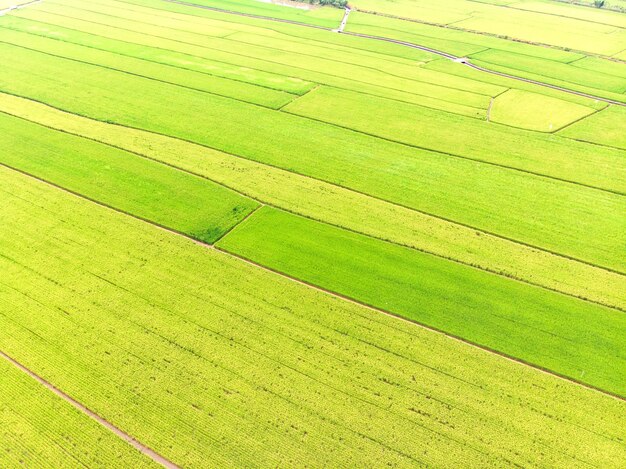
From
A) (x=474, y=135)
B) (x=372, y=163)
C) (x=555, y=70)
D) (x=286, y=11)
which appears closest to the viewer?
(x=372, y=163)

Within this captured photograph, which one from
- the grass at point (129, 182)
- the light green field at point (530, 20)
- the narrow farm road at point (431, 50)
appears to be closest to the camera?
the grass at point (129, 182)

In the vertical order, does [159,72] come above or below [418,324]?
above

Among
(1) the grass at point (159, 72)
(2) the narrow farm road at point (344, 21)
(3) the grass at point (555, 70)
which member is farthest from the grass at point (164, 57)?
(3) the grass at point (555, 70)

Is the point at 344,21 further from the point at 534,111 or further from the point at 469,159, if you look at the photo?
the point at 469,159

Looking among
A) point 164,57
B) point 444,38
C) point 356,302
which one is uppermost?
point 164,57

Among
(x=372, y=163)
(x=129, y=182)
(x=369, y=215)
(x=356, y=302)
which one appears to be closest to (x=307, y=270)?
(x=356, y=302)

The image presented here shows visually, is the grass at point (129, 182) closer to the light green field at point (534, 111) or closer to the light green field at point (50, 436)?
the light green field at point (50, 436)

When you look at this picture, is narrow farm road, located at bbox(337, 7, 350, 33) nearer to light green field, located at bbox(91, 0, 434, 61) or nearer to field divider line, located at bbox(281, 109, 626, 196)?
light green field, located at bbox(91, 0, 434, 61)

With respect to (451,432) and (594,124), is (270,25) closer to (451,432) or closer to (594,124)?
(594,124)
